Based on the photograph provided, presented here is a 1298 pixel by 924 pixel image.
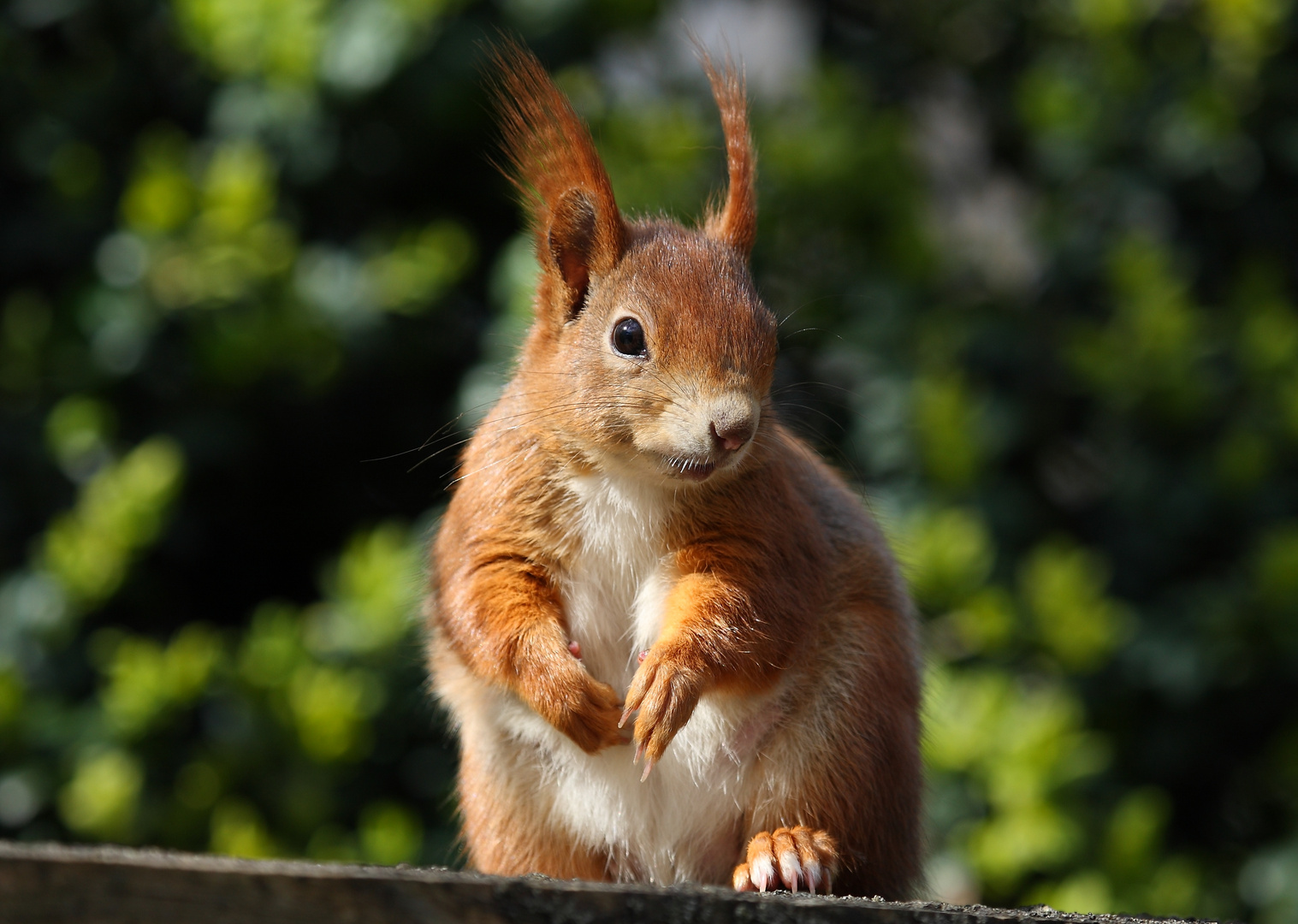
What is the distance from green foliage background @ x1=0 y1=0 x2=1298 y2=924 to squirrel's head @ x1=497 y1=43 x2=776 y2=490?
646 millimetres

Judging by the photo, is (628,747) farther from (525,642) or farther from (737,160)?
(737,160)

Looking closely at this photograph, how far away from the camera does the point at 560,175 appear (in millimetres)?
1200

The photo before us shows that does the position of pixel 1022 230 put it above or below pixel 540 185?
above

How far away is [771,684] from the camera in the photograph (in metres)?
1.14

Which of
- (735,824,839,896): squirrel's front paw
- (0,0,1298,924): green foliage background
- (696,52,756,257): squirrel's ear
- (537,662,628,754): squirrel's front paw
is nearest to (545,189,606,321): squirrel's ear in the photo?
(696,52,756,257): squirrel's ear

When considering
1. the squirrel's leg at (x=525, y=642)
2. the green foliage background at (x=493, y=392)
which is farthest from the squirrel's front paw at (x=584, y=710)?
the green foliage background at (x=493, y=392)

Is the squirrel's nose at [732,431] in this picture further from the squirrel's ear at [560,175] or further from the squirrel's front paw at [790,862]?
the squirrel's front paw at [790,862]

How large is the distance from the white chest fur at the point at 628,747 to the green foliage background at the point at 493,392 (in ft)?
2.27

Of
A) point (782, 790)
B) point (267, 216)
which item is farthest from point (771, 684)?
point (267, 216)

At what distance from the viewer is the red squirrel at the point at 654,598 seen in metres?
1.11

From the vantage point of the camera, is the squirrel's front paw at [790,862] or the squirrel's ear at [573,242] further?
the squirrel's ear at [573,242]

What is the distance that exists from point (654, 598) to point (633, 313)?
257 mm

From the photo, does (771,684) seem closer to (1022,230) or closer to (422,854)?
(422,854)

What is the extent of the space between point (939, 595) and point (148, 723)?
1.25 m
